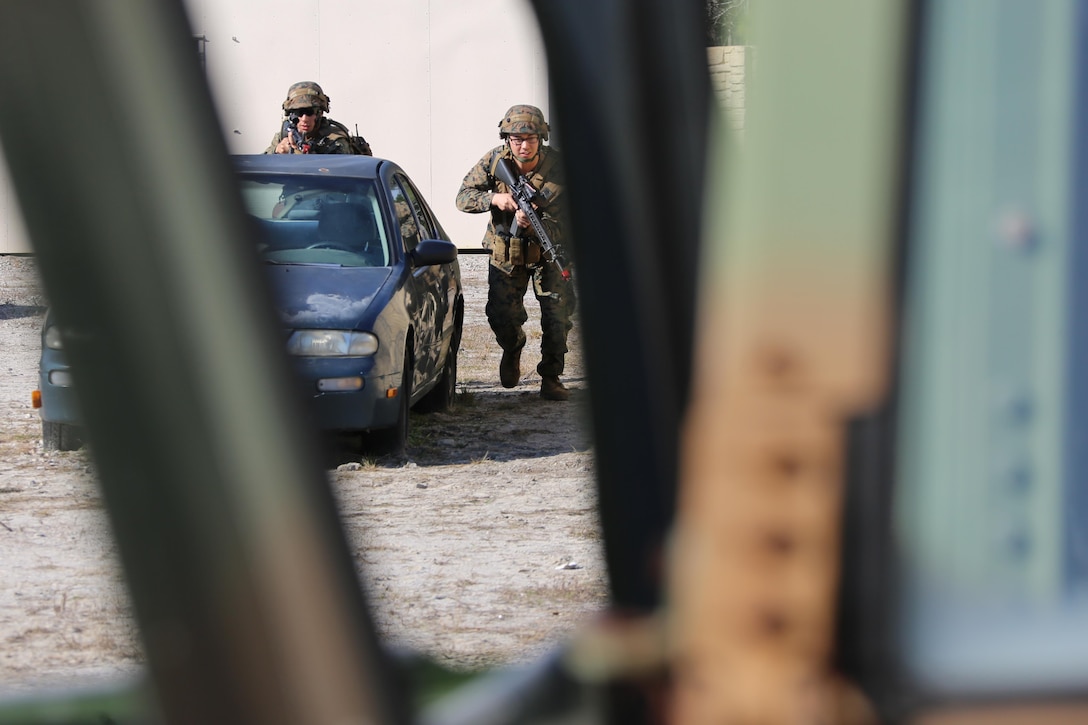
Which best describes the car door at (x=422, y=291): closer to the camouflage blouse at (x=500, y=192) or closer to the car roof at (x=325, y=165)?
the car roof at (x=325, y=165)

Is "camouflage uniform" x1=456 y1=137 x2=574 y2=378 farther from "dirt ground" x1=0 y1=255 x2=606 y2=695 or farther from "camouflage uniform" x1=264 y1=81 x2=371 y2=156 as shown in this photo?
"camouflage uniform" x1=264 y1=81 x2=371 y2=156

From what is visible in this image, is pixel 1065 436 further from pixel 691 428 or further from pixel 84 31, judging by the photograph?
pixel 84 31

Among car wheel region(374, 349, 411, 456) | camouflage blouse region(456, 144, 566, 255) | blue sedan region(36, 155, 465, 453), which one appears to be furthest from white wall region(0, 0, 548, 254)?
car wheel region(374, 349, 411, 456)

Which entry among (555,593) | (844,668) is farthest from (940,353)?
(555,593)

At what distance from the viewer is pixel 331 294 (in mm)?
5742

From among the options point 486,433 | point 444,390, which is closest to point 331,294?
point 486,433

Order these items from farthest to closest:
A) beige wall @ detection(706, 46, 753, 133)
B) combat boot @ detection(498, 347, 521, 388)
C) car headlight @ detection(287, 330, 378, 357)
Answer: combat boot @ detection(498, 347, 521, 388) < car headlight @ detection(287, 330, 378, 357) < beige wall @ detection(706, 46, 753, 133)

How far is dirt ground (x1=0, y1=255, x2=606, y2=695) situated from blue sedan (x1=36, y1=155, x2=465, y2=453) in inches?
13.3

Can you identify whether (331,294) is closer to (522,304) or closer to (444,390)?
(444,390)

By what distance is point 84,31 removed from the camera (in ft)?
2.53

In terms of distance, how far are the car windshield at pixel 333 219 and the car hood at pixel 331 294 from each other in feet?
0.38

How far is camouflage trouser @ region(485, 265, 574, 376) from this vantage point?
8305 mm

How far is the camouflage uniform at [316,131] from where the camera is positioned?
33.3 feet

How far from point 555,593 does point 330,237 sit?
2569 millimetres
